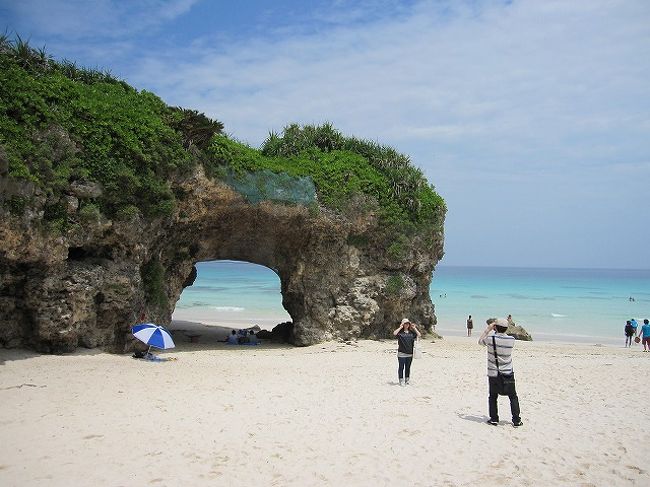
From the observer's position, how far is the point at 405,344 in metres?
10.9

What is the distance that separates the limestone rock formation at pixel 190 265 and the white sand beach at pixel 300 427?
123 cm

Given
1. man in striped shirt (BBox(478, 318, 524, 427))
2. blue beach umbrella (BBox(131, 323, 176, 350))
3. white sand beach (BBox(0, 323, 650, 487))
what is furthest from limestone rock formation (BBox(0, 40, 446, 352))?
man in striped shirt (BBox(478, 318, 524, 427))

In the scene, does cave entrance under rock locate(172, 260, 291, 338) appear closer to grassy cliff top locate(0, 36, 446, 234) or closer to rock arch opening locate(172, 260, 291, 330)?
rock arch opening locate(172, 260, 291, 330)

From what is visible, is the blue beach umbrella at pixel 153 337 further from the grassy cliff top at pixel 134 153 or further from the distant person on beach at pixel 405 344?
the distant person on beach at pixel 405 344

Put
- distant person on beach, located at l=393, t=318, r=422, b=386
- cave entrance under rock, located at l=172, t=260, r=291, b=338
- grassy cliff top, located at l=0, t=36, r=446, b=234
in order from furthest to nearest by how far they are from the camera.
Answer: cave entrance under rock, located at l=172, t=260, r=291, b=338 < grassy cliff top, located at l=0, t=36, r=446, b=234 < distant person on beach, located at l=393, t=318, r=422, b=386

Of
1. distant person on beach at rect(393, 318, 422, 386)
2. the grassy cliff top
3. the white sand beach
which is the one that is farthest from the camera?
the grassy cliff top

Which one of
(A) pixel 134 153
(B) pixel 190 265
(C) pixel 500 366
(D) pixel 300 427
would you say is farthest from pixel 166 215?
(C) pixel 500 366

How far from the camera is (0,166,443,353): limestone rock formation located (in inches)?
498

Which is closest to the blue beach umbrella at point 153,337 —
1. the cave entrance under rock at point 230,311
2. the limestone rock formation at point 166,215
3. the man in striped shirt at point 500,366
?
the limestone rock formation at point 166,215

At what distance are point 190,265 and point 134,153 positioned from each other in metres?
5.60

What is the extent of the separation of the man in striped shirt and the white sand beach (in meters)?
0.28

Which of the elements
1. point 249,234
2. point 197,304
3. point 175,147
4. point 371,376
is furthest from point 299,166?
point 197,304

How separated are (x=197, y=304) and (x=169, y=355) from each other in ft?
110

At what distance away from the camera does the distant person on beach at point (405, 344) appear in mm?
10875
